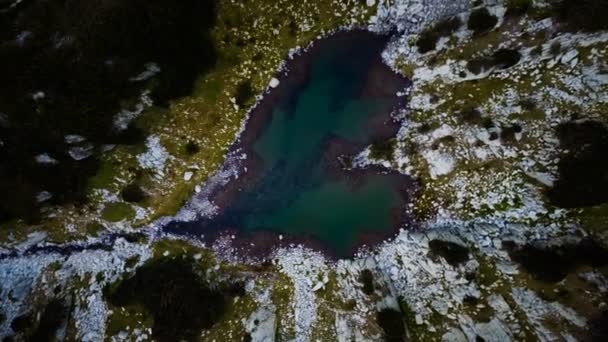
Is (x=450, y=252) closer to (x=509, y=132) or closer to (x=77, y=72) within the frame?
(x=509, y=132)

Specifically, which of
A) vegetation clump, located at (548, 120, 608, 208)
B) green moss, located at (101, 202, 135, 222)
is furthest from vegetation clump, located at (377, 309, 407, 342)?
green moss, located at (101, 202, 135, 222)

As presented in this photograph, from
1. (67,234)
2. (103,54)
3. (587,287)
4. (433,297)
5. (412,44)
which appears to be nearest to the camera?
(587,287)

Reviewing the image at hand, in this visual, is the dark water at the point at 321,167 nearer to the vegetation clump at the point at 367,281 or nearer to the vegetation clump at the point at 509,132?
the vegetation clump at the point at 367,281

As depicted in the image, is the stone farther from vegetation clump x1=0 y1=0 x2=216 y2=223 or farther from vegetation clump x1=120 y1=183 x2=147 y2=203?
vegetation clump x1=120 y1=183 x2=147 y2=203

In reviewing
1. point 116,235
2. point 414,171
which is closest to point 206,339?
point 116,235

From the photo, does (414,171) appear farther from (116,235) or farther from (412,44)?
(116,235)
